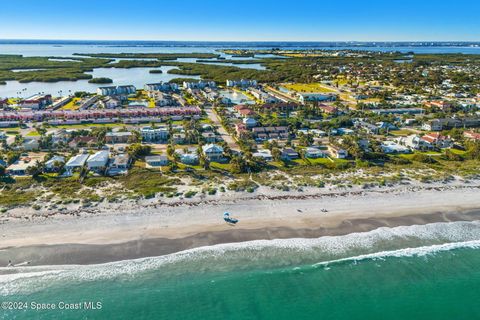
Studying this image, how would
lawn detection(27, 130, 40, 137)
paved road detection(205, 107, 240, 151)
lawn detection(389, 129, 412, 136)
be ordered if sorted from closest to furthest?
paved road detection(205, 107, 240, 151)
lawn detection(27, 130, 40, 137)
lawn detection(389, 129, 412, 136)

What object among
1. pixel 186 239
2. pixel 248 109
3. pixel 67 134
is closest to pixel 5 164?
pixel 67 134

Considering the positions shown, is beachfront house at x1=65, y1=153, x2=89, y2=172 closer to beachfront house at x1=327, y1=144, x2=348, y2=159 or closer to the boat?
the boat

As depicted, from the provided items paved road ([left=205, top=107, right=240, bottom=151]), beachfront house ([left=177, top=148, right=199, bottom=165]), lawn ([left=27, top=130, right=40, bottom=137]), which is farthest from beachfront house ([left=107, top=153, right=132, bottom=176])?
lawn ([left=27, top=130, right=40, bottom=137])

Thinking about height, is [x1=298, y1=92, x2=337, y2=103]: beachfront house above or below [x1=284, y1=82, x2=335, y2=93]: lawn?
below

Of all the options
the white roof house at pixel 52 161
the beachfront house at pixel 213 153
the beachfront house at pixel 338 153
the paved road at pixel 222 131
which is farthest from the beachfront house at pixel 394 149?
the white roof house at pixel 52 161

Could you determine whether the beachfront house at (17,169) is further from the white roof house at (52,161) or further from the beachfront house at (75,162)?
the beachfront house at (75,162)

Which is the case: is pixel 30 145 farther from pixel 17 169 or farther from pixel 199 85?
pixel 199 85
